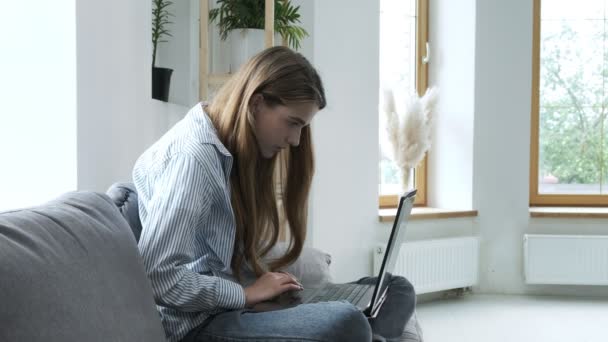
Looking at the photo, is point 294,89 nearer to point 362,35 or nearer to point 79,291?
point 79,291

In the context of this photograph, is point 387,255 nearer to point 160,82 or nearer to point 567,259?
A: point 160,82

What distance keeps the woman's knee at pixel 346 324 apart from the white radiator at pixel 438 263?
2.68 m

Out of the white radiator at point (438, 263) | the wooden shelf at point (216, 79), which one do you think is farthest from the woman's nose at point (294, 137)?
the white radiator at point (438, 263)

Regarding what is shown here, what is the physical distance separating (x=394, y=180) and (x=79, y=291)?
3732 millimetres

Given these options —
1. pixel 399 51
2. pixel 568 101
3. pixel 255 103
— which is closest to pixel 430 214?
pixel 399 51

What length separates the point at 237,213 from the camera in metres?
1.67

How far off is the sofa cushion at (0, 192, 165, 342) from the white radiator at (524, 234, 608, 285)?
3481 millimetres

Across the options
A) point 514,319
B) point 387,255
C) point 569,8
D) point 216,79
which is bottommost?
point 514,319

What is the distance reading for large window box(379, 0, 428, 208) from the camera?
14.7 ft

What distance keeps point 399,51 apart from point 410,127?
630mm

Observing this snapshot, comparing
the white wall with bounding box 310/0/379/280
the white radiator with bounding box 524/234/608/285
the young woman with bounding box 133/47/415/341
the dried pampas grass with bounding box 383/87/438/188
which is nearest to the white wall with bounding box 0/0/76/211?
the young woman with bounding box 133/47/415/341

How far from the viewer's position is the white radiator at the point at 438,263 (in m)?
4.06

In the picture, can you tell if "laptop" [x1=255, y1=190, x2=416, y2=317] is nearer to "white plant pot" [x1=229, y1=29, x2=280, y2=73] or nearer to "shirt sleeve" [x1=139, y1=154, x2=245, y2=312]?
"shirt sleeve" [x1=139, y1=154, x2=245, y2=312]

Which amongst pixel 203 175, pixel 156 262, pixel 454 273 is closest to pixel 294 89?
pixel 203 175
